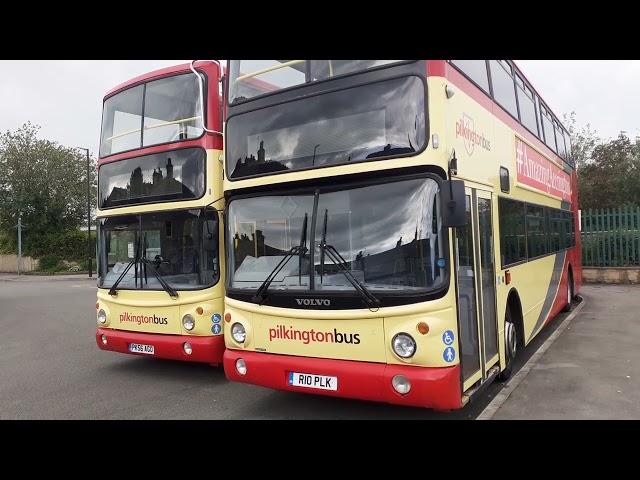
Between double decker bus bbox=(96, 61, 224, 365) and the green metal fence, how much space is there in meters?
14.9

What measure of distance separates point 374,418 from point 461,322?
145cm

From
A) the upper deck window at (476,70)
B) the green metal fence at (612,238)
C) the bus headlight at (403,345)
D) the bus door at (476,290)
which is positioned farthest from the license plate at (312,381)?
the green metal fence at (612,238)

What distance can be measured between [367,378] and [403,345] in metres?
0.44

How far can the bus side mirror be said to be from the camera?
4.17m

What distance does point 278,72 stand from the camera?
17.3ft

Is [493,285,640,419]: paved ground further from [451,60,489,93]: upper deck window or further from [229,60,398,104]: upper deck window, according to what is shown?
[229,60,398,104]: upper deck window

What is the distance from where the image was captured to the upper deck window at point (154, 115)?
279 inches

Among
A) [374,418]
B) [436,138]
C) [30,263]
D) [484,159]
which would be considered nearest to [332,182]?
[436,138]

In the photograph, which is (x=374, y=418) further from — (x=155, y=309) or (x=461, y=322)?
(x=155, y=309)

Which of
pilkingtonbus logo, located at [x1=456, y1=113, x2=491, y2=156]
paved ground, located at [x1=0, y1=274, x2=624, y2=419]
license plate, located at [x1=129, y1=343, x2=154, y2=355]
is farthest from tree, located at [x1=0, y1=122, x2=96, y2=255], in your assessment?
pilkingtonbus logo, located at [x1=456, y1=113, x2=491, y2=156]

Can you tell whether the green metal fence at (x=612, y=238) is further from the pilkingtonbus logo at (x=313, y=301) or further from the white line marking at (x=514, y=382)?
the pilkingtonbus logo at (x=313, y=301)

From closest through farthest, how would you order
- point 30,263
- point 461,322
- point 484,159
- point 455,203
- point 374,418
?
point 455,203 < point 461,322 < point 374,418 < point 484,159 < point 30,263

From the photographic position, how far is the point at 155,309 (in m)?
7.01

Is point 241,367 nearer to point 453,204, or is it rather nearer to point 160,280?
point 160,280
